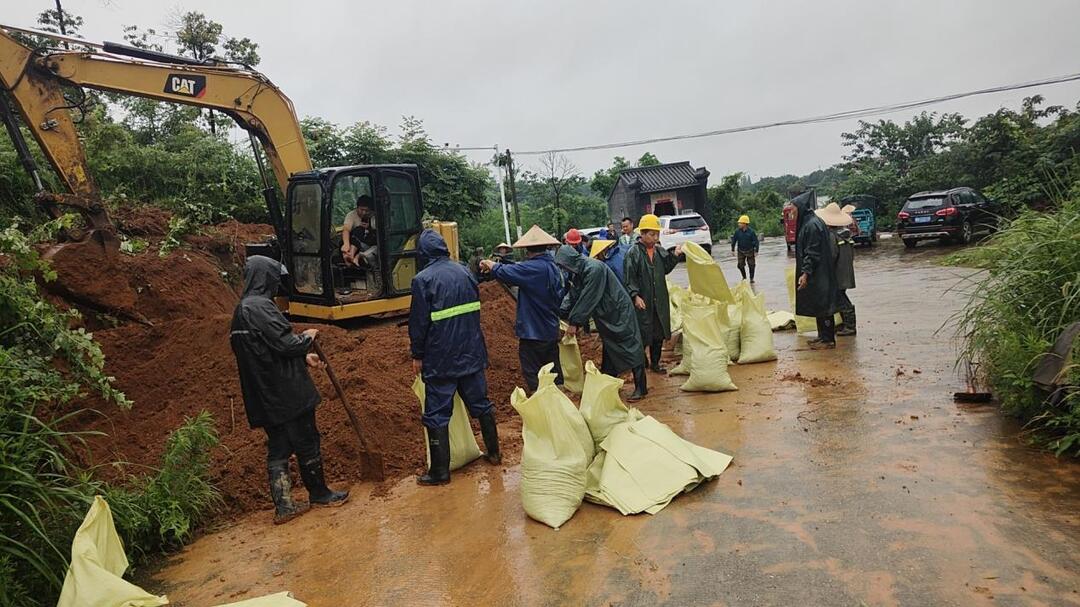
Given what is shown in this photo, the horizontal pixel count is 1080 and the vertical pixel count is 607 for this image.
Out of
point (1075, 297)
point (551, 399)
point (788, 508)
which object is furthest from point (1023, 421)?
point (551, 399)

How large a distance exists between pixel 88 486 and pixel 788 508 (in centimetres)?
344

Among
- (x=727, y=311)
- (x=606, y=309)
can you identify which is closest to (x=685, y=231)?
(x=727, y=311)

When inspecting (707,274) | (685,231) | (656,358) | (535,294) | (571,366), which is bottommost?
(656,358)

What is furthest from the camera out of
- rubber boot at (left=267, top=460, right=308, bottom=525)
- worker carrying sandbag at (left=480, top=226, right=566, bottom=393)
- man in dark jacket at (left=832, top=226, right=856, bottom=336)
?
man in dark jacket at (left=832, top=226, right=856, bottom=336)

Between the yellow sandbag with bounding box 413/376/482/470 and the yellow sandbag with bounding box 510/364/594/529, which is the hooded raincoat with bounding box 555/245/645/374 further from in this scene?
the yellow sandbag with bounding box 510/364/594/529

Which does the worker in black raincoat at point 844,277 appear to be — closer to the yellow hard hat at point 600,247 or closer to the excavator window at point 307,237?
the yellow hard hat at point 600,247

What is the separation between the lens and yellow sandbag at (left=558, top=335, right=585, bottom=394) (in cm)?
602

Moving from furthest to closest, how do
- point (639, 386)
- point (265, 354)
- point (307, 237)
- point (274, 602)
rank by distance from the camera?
point (307, 237), point (639, 386), point (265, 354), point (274, 602)

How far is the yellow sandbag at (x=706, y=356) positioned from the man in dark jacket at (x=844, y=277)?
6.60 ft

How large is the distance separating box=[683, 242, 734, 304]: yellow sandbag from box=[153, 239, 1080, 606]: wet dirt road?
6.96ft

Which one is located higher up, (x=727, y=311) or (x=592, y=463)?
(x=727, y=311)

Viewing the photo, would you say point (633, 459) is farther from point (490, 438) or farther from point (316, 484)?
point (316, 484)

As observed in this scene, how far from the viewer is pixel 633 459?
3.71 metres

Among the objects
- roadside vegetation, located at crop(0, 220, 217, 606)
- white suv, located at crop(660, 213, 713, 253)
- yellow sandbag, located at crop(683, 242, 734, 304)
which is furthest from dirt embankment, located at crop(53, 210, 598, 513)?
white suv, located at crop(660, 213, 713, 253)
